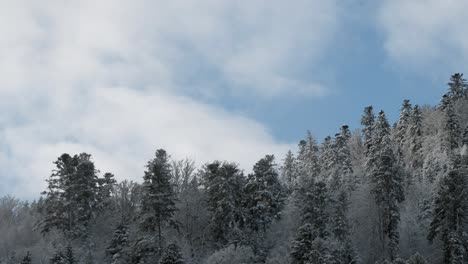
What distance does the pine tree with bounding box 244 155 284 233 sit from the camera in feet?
213

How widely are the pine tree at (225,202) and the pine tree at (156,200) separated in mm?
4945

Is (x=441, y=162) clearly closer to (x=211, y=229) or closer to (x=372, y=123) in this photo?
(x=372, y=123)

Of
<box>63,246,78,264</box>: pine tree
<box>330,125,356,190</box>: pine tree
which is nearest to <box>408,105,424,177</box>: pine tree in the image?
<box>330,125,356,190</box>: pine tree

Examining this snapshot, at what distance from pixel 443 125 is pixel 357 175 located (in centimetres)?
1725

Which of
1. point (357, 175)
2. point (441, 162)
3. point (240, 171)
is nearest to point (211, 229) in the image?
point (240, 171)

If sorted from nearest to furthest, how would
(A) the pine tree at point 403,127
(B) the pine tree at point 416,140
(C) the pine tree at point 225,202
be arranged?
1. (C) the pine tree at point 225,202
2. (B) the pine tree at point 416,140
3. (A) the pine tree at point 403,127

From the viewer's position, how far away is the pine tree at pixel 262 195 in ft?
213

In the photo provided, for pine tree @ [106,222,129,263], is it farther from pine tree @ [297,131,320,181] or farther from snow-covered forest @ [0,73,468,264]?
pine tree @ [297,131,320,181]

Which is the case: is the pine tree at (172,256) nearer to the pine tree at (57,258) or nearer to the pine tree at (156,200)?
the pine tree at (156,200)

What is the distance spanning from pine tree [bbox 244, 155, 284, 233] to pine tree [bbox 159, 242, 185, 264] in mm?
12530

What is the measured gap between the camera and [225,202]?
2475 inches

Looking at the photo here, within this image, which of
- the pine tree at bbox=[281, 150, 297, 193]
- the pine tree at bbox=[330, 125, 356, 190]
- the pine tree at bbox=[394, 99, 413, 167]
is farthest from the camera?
the pine tree at bbox=[281, 150, 297, 193]

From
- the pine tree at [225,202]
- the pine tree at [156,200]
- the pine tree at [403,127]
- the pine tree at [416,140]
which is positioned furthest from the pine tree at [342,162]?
the pine tree at [156,200]

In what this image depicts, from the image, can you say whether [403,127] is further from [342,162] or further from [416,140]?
[342,162]
